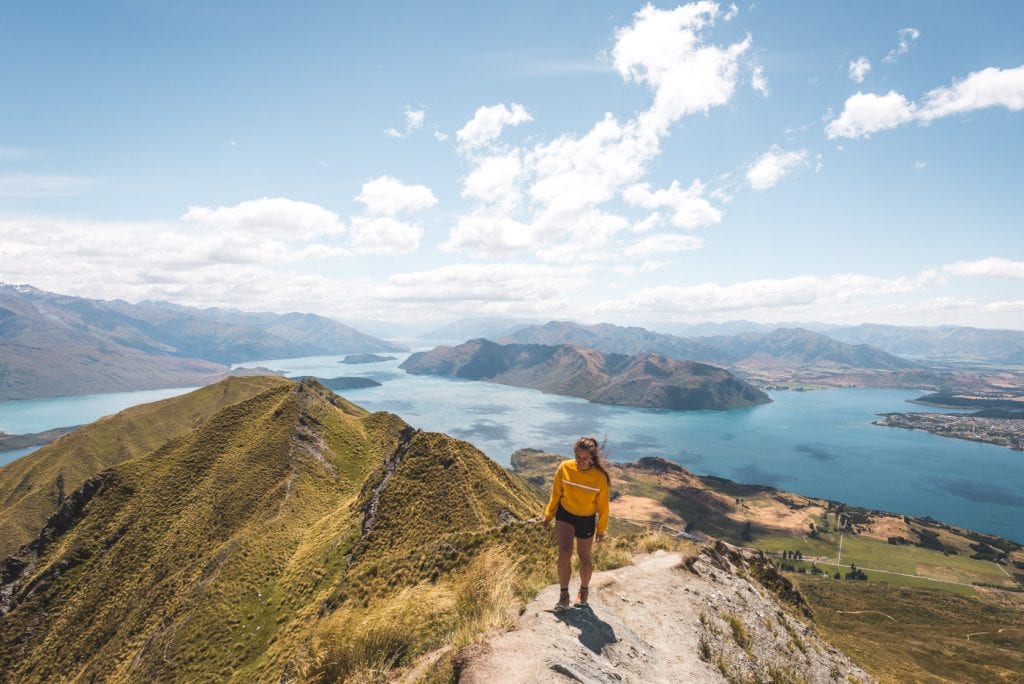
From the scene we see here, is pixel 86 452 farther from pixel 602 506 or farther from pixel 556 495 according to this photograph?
pixel 602 506

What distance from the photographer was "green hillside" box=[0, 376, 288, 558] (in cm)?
10606

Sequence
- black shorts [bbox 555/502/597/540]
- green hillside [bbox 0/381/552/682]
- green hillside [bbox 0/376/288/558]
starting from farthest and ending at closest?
green hillside [bbox 0/376/288/558] → green hillside [bbox 0/381/552/682] → black shorts [bbox 555/502/597/540]

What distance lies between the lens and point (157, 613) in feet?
148

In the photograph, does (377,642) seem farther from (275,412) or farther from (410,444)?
(275,412)

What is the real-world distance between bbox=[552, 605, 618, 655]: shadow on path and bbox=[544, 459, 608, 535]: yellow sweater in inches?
98.5

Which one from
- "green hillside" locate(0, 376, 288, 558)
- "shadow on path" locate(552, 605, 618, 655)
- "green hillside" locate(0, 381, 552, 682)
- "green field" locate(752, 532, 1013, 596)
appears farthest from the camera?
"green field" locate(752, 532, 1013, 596)

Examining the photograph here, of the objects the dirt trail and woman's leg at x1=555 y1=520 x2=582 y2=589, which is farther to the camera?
woman's leg at x1=555 y1=520 x2=582 y2=589

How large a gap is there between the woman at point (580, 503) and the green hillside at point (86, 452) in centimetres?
12336

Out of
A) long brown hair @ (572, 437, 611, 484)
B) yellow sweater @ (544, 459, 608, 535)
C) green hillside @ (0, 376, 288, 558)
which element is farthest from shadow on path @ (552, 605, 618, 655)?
green hillside @ (0, 376, 288, 558)

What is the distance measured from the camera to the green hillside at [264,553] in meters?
22.0

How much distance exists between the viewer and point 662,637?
43.5ft

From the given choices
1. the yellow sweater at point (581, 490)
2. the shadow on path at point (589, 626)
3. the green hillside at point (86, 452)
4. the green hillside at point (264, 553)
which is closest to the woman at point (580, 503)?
the yellow sweater at point (581, 490)

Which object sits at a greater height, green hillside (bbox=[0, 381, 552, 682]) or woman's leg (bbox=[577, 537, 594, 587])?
woman's leg (bbox=[577, 537, 594, 587])

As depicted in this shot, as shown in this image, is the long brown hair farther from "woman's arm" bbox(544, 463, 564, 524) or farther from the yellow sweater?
"woman's arm" bbox(544, 463, 564, 524)
